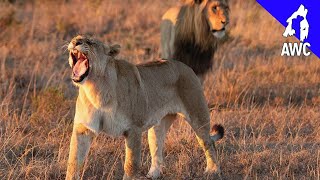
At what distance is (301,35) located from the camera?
9.52 m

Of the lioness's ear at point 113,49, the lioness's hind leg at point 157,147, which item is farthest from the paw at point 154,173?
the lioness's ear at point 113,49

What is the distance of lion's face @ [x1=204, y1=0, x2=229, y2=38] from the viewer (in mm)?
7027

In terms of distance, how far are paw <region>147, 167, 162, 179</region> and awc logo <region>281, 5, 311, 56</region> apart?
440 centimetres

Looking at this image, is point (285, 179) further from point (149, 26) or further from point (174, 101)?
point (149, 26)

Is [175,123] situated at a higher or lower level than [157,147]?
lower

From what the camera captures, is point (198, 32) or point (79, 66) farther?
point (198, 32)

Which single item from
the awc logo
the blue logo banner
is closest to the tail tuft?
the blue logo banner

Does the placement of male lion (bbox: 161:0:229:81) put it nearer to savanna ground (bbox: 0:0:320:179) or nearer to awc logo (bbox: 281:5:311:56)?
savanna ground (bbox: 0:0:320:179)

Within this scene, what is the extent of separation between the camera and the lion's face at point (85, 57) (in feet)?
13.9

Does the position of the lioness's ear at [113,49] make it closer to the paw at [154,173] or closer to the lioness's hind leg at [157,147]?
the lioness's hind leg at [157,147]

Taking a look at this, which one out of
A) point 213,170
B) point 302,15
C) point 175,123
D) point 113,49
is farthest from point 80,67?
point 302,15

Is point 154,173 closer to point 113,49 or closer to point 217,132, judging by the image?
point 217,132

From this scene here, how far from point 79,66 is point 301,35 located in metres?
5.75

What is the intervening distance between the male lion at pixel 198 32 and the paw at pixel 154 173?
2.06m
